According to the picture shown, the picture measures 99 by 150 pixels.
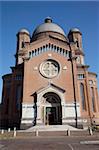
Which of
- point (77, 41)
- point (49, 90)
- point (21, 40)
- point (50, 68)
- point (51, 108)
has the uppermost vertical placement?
point (21, 40)

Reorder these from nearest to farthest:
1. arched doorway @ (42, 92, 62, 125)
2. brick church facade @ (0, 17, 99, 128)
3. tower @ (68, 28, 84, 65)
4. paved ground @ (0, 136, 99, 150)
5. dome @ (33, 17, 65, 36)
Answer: paved ground @ (0, 136, 99, 150), brick church facade @ (0, 17, 99, 128), arched doorway @ (42, 92, 62, 125), tower @ (68, 28, 84, 65), dome @ (33, 17, 65, 36)

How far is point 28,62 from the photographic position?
33.1 m

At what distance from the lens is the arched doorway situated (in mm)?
30922

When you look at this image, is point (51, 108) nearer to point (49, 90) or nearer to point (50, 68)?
point (49, 90)

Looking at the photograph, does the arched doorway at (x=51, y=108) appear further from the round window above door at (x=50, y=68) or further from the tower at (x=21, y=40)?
the tower at (x=21, y=40)

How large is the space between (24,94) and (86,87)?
40.3ft

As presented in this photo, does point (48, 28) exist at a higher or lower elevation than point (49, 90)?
higher

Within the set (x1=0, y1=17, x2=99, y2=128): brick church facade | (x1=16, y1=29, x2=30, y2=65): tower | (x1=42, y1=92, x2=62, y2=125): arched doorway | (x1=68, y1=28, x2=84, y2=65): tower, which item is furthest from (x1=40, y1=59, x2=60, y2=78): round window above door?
(x1=68, y1=28, x2=84, y2=65): tower

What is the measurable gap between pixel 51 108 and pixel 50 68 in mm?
7397

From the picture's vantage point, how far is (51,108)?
3161 cm

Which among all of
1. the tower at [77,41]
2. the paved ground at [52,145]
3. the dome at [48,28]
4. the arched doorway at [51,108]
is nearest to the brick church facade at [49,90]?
the arched doorway at [51,108]

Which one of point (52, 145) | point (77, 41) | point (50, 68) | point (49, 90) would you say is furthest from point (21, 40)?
point (52, 145)

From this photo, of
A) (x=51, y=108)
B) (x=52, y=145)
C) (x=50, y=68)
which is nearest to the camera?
(x=52, y=145)

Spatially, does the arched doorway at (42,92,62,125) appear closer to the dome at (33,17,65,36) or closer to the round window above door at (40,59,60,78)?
the round window above door at (40,59,60,78)
